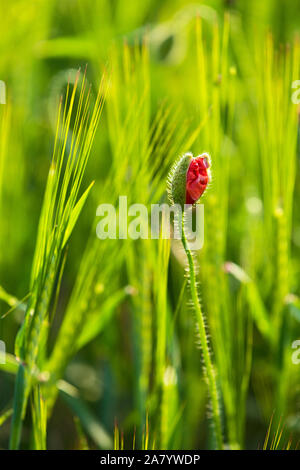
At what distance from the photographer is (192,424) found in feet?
1.98

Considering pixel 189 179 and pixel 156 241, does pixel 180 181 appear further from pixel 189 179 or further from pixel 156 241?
pixel 156 241

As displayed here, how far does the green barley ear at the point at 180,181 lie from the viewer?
0.38 meters

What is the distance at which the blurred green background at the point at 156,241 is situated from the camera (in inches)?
20.4

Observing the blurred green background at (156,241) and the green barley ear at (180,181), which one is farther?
the blurred green background at (156,241)

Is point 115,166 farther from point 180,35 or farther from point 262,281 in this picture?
point 180,35

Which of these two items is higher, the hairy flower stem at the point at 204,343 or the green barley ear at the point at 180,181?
the green barley ear at the point at 180,181

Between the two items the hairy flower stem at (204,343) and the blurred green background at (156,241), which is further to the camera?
the blurred green background at (156,241)

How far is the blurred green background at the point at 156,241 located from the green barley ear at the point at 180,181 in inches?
1.9

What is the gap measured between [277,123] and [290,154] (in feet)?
0.10

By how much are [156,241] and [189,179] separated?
21 centimetres

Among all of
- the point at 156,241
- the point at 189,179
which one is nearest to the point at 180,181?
the point at 189,179

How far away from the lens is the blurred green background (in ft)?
1.70

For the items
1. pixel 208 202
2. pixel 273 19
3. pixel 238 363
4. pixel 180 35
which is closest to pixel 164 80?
pixel 180 35

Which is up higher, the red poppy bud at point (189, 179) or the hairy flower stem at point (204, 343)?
the red poppy bud at point (189, 179)
